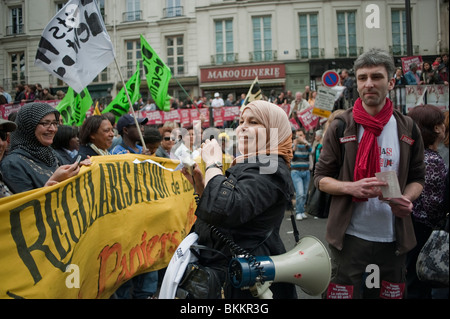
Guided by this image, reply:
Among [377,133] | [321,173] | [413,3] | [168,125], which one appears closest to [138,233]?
[321,173]

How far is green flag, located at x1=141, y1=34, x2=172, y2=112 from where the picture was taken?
790 centimetres

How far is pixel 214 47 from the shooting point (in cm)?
1256

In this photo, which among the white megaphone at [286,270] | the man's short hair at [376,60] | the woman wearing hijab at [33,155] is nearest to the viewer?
the white megaphone at [286,270]

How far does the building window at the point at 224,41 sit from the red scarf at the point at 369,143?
9433 mm

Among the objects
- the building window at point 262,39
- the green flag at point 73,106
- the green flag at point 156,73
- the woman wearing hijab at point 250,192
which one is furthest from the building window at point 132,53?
the woman wearing hijab at point 250,192

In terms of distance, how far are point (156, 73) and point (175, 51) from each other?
2585 millimetres

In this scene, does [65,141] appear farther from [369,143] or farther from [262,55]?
[262,55]

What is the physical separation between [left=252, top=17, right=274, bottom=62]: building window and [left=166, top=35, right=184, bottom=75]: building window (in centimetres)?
255

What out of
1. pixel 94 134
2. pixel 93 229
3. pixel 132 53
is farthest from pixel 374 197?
pixel 132 53

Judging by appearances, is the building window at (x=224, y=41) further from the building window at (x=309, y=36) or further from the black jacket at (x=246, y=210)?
the black jacket at (x=246, y=210)

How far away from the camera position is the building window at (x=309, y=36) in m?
10.8

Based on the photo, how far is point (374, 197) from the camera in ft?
7.42

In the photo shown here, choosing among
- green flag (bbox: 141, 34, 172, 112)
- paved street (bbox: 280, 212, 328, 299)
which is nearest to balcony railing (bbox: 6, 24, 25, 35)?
green flag (bbox: 141, 34, 172, 112)

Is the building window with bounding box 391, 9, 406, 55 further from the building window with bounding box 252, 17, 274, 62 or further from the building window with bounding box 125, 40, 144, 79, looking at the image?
the building window with bounding box 125, 40, 144, 79
